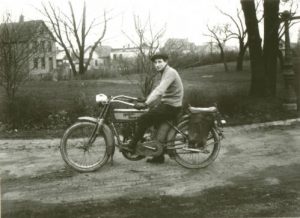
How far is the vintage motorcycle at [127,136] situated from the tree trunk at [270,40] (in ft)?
25.4

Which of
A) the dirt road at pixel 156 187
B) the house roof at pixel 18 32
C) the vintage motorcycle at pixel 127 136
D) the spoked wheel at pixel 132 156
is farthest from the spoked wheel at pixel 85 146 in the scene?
the house roof at pixel 18 32

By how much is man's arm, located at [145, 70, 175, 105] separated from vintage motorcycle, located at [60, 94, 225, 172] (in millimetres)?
349

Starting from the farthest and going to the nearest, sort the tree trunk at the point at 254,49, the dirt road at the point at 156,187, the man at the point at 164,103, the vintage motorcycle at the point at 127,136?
1. the tree trunk at the point at 254,49
2. the vintage motorcycle at the point at 127,136
3. the man at the point at 164,103
4. the dirt road at the point at 156,187

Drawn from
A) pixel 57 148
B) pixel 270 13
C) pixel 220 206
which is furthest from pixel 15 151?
pixel 270 13

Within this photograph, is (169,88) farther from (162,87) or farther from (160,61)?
(160,61)

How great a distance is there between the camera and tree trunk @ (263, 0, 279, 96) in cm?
1402

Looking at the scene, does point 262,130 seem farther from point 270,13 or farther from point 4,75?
point 4,75

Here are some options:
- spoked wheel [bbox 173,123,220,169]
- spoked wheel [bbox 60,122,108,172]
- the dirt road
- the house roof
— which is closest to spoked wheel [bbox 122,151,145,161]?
the dirt road

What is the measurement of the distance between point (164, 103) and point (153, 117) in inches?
10.5

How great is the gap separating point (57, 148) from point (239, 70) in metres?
30.3

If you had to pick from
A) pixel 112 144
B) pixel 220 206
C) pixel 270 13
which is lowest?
pixel 220 206

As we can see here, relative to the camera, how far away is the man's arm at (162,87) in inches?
260

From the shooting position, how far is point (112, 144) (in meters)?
6.93

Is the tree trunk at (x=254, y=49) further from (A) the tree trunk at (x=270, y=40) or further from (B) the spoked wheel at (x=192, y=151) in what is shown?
(B) the spoked wheel at (x=192, y=151)
